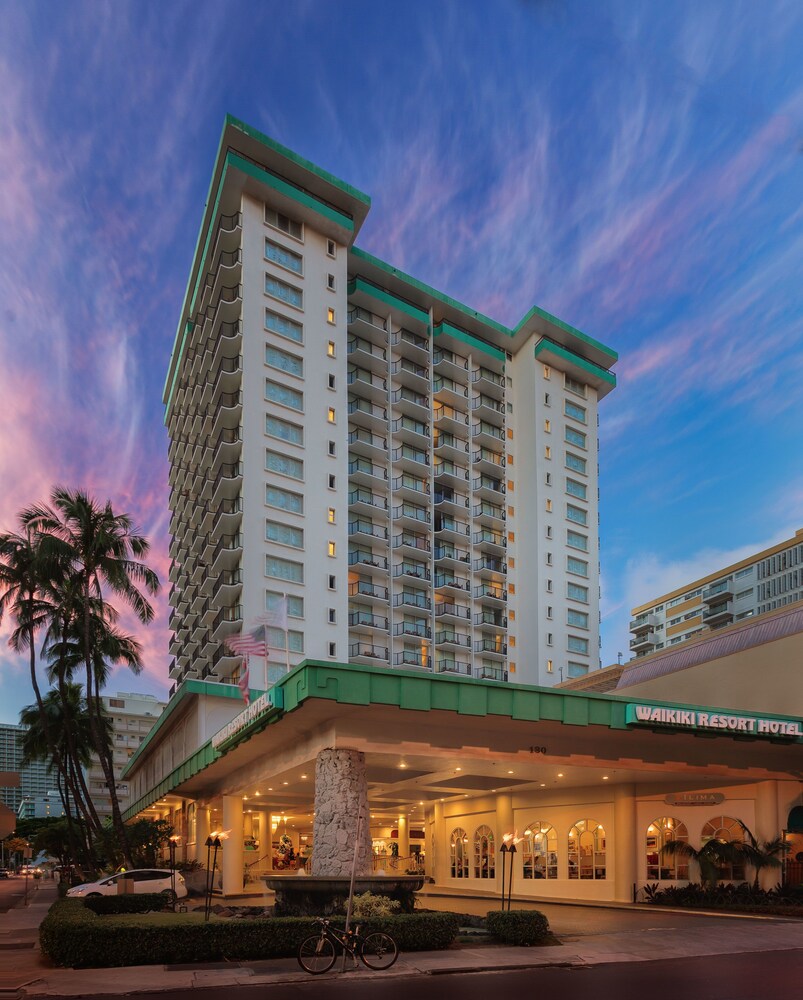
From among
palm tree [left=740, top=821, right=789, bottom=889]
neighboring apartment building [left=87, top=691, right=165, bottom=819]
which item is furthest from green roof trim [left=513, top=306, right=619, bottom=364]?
neighboring apartment building [left=87, top=691, right=165, bottom=819]

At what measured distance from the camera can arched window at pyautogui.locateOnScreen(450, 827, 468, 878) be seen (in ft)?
142

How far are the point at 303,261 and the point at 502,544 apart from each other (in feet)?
106

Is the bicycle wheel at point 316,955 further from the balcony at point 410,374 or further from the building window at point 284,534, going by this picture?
the balcony at point 410,374

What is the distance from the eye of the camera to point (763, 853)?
30.0 metres

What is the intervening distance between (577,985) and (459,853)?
29.3 metres

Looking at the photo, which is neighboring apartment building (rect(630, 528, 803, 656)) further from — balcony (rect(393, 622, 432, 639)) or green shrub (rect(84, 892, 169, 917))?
green shrub (rect(84, 892, 169, 917))

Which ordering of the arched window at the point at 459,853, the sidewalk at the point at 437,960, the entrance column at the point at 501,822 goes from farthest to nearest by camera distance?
the arched window at the point at 459,853 → the entrance column at the point at 501,822 → the sidewalk at the point at 437,960

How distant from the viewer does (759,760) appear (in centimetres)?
3130

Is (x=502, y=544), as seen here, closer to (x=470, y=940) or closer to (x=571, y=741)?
(x=571, y=741)

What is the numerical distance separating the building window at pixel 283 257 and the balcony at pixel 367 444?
49.9 feet

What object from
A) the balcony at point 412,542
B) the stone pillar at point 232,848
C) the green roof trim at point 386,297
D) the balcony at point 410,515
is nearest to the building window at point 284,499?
the balcony at point 412,542

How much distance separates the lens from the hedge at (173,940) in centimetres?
1830

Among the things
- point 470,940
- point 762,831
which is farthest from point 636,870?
point 470,940

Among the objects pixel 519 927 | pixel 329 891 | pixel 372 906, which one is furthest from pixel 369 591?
pixel 372 906
